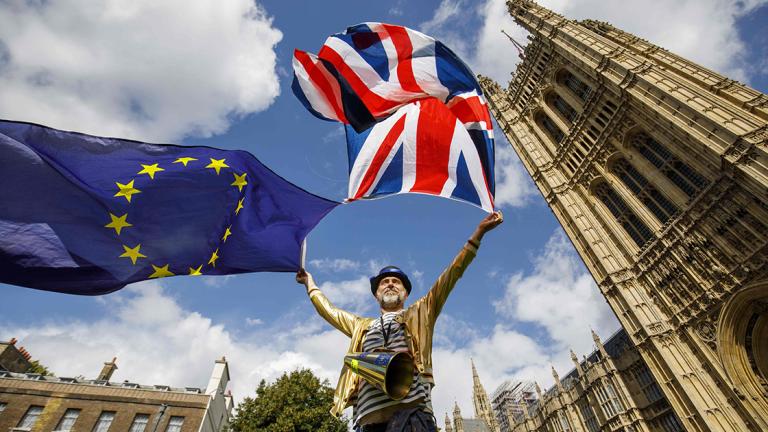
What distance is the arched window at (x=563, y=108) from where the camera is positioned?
30.7 metres

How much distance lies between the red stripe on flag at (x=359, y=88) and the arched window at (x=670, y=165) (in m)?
19.9

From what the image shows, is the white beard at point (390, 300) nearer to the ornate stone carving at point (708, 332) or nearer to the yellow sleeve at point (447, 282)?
the yellow sleeve at point (447, 282)

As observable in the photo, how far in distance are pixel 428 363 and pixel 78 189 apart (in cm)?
517

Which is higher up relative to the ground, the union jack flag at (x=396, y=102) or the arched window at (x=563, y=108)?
the arched window at (x=563, y=108)

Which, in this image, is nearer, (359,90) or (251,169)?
(251,169)

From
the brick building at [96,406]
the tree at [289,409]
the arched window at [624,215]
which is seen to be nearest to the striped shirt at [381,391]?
the tree at [289,409]

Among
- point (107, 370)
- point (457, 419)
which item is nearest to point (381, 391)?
point (107, 370)

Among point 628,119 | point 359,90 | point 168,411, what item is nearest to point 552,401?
point 628,119

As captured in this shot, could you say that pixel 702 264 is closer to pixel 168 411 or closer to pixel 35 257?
pixel 35 257

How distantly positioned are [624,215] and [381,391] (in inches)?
1055

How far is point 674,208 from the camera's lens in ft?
69.4

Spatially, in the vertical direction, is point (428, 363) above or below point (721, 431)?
below

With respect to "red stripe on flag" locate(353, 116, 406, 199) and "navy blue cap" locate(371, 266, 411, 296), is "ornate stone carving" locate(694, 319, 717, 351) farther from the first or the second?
"navy blue cap" locate(371, 266, 411, 296)

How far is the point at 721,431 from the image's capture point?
51.7 feet
